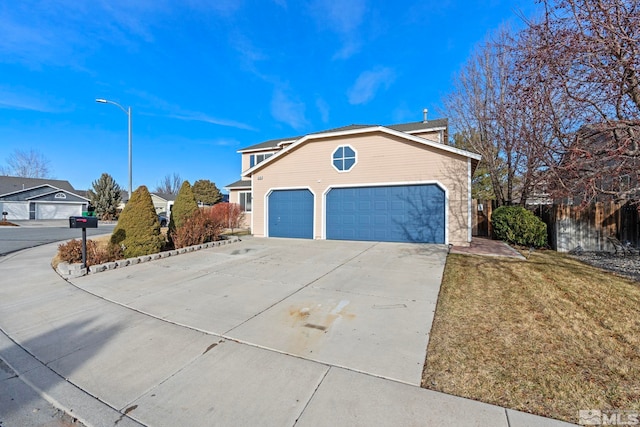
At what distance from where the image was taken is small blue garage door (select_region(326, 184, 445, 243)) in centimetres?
1043

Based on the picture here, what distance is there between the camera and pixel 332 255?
837 centimetres

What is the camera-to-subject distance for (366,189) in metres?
11.5

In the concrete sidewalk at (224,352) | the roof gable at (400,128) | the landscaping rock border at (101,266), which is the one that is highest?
the roof gable at (400,128)

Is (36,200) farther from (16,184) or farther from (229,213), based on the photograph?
(229,213)

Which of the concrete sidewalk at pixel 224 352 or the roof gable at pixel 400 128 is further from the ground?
the roof gable at pixel 400 128

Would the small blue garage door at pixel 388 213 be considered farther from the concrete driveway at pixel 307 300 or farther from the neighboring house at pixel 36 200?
the neighboring house at pixel 36 200

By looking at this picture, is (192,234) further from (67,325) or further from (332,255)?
(67,325)

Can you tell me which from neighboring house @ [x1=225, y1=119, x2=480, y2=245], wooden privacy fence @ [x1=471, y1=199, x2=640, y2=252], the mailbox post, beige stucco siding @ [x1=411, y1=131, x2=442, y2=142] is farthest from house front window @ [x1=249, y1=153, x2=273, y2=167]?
wooden privacy fence @ [x1=471, y1=199, x2=640, y2=252]

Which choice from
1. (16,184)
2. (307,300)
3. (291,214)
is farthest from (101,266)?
(16,184)

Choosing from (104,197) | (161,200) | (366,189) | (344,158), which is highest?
(344,158)

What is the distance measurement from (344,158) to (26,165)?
55.9m

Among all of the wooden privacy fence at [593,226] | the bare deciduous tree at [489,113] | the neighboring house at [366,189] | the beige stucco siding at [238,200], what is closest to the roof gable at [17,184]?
the beige stucco siding at [238,200]

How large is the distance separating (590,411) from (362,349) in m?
1.86

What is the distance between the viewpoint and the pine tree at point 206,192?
36.8 metres
